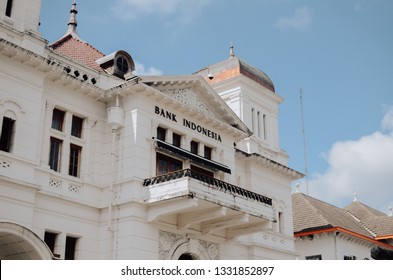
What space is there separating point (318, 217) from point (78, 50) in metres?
20.6

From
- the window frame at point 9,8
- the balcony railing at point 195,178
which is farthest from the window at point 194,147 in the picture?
the window frame at point 9,8

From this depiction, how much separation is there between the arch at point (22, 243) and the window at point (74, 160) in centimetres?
419

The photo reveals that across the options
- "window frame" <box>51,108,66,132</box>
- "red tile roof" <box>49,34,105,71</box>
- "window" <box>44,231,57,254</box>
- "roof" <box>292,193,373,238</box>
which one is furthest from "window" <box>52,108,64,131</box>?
"roof" <box>292,193,373,238</box>

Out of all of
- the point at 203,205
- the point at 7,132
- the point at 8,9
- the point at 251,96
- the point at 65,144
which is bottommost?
the point at 203,205

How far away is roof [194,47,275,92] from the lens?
3500cm

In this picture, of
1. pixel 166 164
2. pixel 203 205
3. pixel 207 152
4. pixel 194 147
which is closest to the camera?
pixel 203 205

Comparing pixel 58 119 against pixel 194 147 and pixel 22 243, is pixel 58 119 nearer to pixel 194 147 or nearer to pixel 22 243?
pixel 22 243

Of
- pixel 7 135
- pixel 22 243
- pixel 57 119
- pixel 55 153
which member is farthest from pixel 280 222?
pixel 7 135

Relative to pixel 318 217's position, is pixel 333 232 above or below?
below

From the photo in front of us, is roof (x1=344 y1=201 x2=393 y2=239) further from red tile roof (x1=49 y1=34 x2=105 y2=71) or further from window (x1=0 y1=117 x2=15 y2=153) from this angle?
window (x1=0 y1=117 x2=15 y2=153)

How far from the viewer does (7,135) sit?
70.5ft

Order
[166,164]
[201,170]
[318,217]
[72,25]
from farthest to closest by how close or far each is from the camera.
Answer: [318,217] → [72,25] → [201,170] → [166,164]

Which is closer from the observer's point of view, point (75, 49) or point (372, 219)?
point (75, 49)
